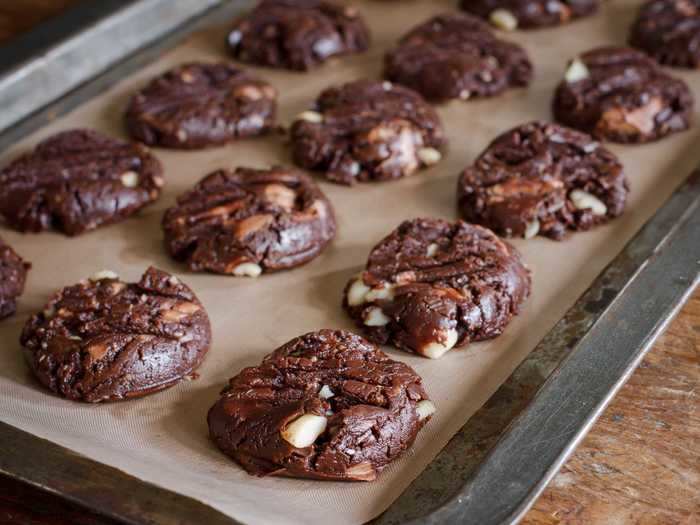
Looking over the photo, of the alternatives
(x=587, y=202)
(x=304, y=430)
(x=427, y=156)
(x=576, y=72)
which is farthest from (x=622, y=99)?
(x=304, y=430)

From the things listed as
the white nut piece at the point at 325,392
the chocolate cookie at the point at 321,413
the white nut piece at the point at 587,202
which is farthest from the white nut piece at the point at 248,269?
the white nut piece at the point at 587,202

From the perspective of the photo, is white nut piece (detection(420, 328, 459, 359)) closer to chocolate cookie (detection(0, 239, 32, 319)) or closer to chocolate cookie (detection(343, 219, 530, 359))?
chocolate cookie (detection(343, 219, 530, 359))

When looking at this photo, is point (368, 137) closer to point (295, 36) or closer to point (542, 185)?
point (542, 185)

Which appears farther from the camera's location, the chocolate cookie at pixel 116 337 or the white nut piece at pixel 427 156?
the white nut piece at pixel 427 156

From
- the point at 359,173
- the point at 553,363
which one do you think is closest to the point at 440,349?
the point at 553,363

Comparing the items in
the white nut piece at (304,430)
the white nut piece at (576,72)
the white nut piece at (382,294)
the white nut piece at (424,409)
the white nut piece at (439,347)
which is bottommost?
the white nut piece at (439,347)

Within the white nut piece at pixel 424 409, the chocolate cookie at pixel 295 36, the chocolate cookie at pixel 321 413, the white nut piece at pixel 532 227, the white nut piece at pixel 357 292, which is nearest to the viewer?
the chocolate cookie at pixel 321 413

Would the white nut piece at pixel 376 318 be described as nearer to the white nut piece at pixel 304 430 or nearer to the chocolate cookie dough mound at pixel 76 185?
the white nut piece at pixel 304 430
